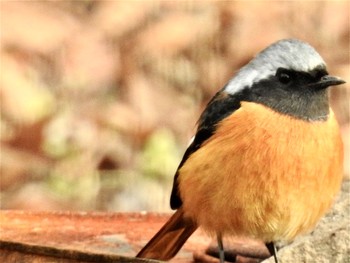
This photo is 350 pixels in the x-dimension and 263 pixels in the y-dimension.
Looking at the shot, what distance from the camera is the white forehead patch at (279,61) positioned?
5.72 metres

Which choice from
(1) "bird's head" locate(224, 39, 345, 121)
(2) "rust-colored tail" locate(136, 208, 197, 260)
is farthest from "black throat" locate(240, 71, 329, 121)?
(2) "rust-colored tail" locate(136, 208, 197, 260)

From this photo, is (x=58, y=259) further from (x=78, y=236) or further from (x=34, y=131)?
(x=34, y=131)

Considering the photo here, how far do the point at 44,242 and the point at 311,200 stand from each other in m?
1.17

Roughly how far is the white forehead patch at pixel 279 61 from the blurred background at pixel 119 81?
286 centimetres

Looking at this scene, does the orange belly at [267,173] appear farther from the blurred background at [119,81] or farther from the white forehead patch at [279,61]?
the blurred background at [119,81]

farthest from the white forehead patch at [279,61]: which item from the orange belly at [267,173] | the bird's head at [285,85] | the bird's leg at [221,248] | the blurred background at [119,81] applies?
the blurred background at [119,81]

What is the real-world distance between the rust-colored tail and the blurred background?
2.31 meters

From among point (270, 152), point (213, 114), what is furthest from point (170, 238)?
point (270, 152)

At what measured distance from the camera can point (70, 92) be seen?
33.4 feet

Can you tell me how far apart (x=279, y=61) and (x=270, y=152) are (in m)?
0.37

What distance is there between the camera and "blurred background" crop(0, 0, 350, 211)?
9234 millimetres

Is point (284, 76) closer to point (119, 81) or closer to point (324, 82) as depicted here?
point (324, 82)

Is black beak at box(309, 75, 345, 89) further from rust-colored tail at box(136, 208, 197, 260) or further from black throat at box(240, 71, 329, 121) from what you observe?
rust-colored tail at box(136, 208, 197, 260)

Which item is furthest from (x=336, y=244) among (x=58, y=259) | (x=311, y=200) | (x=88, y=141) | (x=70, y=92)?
(x=70, y=92)
